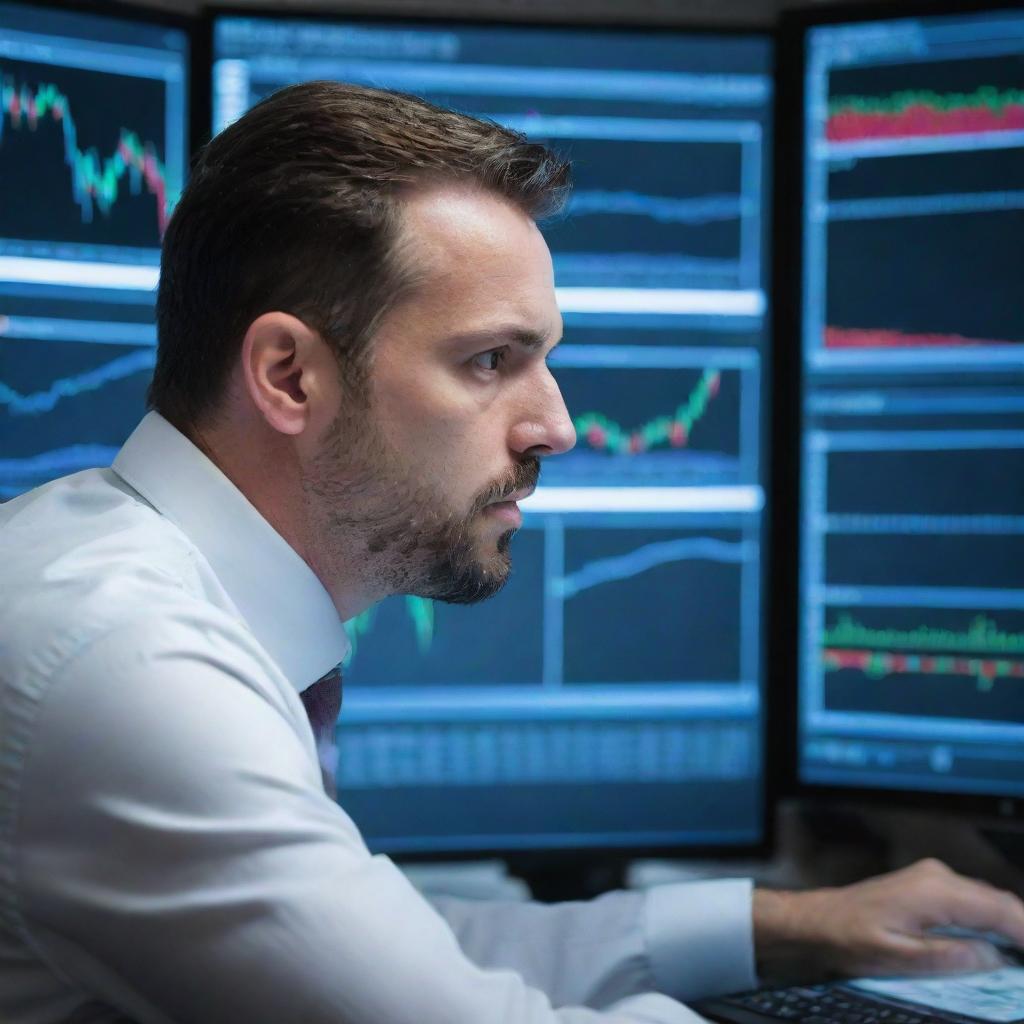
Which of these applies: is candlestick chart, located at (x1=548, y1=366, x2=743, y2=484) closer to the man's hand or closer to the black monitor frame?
the black monitor frame

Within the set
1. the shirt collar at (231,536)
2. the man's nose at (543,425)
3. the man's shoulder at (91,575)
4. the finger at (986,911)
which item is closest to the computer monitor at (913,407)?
the finger at (986,911)

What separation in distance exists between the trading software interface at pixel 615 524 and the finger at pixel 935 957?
1.03 feet

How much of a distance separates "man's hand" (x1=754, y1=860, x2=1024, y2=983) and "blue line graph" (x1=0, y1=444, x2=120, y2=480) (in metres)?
0.64

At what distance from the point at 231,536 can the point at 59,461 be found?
37 cm

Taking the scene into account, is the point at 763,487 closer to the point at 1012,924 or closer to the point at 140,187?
the point at 1012,924

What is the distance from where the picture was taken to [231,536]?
0.78 metres

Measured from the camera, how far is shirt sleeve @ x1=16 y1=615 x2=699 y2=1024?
0.55 metres

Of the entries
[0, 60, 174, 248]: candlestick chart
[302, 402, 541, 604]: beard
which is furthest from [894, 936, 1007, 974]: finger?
[0, 60, 174, 248]: candlestick chart

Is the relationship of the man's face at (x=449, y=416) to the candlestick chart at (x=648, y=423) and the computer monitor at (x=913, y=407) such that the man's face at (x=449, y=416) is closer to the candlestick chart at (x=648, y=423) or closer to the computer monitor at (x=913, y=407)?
the candlestick chart at (x=648, y=423)

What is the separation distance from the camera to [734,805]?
1187 mm

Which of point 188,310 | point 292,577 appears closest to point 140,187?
point 188,310

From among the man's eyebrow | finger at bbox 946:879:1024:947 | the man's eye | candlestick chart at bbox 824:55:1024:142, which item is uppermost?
candlestick chart at bbox 824:55:1024:142

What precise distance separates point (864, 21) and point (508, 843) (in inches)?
31.8

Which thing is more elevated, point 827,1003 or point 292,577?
point 292,577
